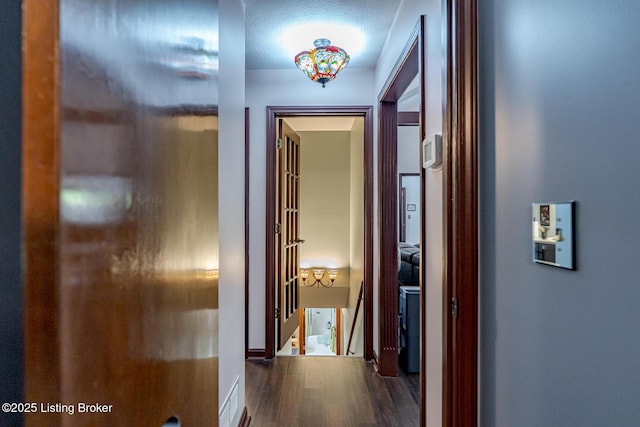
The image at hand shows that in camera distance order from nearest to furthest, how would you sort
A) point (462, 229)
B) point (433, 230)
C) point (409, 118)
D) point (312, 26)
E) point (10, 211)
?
point (10, 211) < point (462, 229) < point (433, 230) < point (312, 26) < point (409, 118)

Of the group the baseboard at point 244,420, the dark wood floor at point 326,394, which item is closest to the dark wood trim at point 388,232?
the dark wood floor at point 326,394

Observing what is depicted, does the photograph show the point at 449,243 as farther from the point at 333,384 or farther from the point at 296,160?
the point at 296,160

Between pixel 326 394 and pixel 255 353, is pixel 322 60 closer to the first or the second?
pixel 326 394

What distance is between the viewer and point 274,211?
3334mm

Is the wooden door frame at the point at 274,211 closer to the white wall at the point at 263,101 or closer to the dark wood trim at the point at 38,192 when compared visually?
the white wall at the point at 263,101

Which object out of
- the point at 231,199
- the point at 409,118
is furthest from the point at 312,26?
the point at 409,118

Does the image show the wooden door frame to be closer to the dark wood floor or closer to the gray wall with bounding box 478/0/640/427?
the dark wood floor

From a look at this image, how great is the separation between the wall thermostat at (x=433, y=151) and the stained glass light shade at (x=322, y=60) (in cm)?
127

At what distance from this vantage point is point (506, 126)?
1051 millimetres

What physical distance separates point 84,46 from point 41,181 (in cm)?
17

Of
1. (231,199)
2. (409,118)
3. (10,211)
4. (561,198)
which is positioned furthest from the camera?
(409,118)

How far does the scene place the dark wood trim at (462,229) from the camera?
1207 millimetres

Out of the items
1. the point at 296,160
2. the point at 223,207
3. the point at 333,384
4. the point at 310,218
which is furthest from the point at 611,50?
the point at 310,218

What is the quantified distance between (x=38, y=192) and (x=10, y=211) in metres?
0.03
